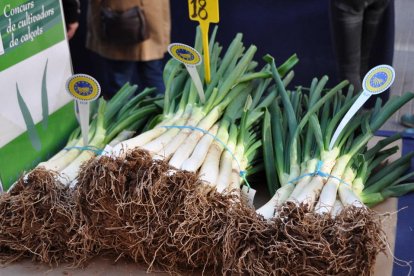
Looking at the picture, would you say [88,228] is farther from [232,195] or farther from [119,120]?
[119,120]

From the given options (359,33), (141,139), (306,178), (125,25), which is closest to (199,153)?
(141,139)

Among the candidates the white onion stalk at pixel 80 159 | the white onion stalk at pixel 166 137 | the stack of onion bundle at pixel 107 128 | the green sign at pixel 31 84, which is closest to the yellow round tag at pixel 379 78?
the white onion stalk at pixel 166 137

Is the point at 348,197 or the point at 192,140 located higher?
the point at 192,140

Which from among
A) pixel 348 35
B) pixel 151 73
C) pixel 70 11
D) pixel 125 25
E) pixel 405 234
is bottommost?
pixel 405 234

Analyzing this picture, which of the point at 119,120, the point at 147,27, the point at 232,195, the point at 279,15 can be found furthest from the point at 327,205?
the point at 279,15

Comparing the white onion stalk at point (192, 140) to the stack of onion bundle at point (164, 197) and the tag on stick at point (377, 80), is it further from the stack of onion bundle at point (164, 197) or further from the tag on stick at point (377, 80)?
the tag on stick at point (377, 80)

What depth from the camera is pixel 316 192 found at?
4.98ft

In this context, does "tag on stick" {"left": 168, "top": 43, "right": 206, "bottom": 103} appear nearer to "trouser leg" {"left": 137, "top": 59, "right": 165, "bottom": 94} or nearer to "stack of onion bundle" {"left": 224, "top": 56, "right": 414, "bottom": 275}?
"stack of onion bundle" {"left": 224, "top": 56, "right": 414, "bottom": 275}

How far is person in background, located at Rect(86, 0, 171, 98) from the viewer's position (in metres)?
3.42

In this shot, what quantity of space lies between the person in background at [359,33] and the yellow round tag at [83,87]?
2.20m

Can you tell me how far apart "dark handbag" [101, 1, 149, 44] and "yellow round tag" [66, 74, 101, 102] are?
1.79 metres

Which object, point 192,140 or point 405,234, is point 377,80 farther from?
point 192,140

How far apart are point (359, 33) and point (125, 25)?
4.78 ft

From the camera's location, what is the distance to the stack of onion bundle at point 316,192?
129 centimetres
